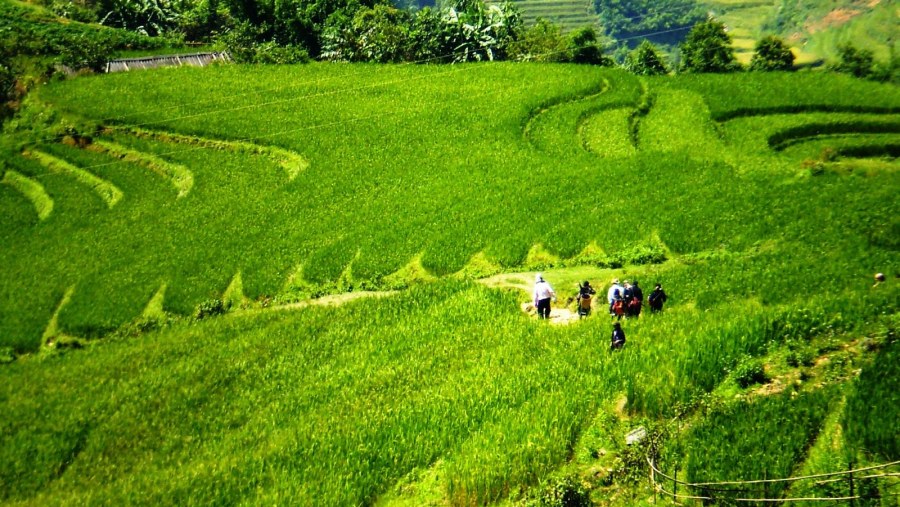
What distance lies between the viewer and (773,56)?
55.2 meters

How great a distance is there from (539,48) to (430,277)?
131 feet

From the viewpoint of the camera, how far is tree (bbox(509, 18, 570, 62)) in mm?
55559

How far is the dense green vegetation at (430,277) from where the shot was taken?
11.2 meters

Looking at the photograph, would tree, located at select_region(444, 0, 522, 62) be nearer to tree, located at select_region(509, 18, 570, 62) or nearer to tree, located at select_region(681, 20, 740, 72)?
tree, located at select_region(509, 18, 570, 62)

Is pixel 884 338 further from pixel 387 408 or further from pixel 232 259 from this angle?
pixel 232 259

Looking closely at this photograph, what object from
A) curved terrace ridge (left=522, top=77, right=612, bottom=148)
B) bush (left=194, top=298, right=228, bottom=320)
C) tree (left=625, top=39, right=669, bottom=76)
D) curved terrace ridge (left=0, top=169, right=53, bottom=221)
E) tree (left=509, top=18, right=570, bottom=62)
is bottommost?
bush (left=194, top=298, right=228, bottom=320)

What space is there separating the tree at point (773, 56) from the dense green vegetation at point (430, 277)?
710 inches

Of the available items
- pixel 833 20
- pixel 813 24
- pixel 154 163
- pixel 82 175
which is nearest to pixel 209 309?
pixel 154 163

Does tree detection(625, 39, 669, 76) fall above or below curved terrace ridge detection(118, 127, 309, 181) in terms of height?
above

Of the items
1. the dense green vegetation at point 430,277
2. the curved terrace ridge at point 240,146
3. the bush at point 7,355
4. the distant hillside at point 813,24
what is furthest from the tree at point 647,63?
the distant hillside at point 813,24

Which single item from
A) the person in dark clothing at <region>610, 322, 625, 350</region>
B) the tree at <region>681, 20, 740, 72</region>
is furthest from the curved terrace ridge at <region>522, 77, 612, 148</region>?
the tree at <region>681, 20, 740, 72</region>

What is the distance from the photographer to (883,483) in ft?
26.8

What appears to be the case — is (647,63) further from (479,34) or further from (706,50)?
(479,34)

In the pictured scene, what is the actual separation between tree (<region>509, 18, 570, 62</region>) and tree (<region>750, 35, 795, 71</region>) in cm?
1693
